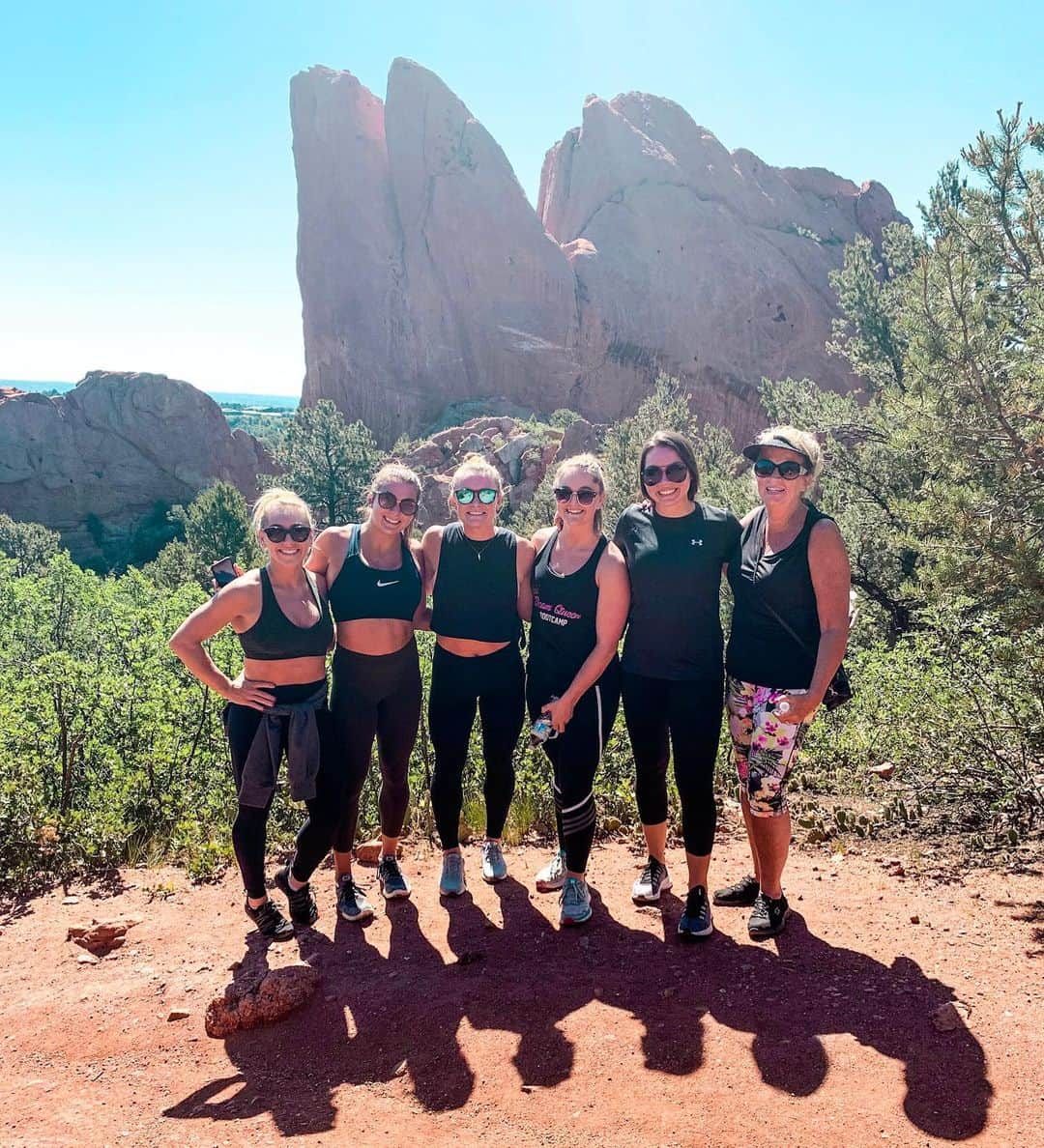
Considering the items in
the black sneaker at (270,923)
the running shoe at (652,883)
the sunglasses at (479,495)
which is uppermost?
the sunglasses at (479,495)

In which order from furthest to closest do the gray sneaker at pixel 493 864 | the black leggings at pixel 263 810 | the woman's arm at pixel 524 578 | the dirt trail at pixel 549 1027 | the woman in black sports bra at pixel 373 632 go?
the gray sneaker at pixel 493 864, the woman's arm at pixel 524 578, the woman in black sports bra at pixel 373 632, the black leggings at pixel 263 810, the dirt trail at pixel 549 1027

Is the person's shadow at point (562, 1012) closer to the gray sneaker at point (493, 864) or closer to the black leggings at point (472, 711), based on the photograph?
the gray sneaker at point (493, 864)

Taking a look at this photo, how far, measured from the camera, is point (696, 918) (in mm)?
3305

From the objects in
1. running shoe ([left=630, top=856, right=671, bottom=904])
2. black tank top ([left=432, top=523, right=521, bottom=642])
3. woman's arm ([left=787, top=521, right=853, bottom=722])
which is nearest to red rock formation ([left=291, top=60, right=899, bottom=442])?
black tank top ([left=432, top=523, right=521, bottom=642])

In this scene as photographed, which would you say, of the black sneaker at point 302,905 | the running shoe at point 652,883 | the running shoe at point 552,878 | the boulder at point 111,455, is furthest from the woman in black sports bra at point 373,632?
the boulder at point 111,455

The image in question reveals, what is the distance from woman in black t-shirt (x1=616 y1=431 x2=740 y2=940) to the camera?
10.5 ft

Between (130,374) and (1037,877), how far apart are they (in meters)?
46.7

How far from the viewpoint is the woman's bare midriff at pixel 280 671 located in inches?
131

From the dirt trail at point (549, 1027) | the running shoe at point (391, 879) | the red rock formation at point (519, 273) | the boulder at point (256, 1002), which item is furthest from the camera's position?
the red rock formation at point (519, 273)

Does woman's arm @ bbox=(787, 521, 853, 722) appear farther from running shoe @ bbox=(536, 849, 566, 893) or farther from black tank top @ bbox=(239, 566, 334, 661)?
black tank top @ bbox=(239, 566, 334, 661)

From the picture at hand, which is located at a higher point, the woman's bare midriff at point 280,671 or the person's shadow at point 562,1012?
the woman's bare midriff at point 280,671

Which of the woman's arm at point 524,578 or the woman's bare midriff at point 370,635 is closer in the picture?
the woman's bare midriff at point 370,635

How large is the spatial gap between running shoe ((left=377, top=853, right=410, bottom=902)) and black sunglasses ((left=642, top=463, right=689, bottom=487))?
2.10 m

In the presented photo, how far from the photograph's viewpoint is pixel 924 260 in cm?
569
